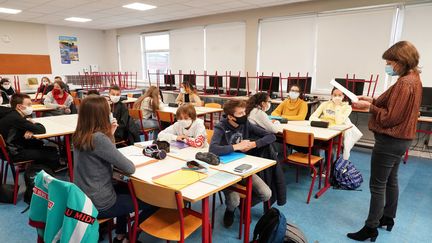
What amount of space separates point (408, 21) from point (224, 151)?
172 inches

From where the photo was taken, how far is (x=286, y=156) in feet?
10.3

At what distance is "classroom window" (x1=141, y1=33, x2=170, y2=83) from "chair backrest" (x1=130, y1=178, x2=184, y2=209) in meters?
7.22

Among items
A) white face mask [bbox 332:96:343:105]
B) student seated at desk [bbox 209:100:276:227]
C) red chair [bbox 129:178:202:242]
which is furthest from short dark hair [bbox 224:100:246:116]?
white face mask [bbox 332:96:343:105]

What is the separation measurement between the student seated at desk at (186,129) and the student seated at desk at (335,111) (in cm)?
181

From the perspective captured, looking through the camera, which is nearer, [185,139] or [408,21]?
[185,139]

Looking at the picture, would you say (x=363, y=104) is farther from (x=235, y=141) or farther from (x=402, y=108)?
(x=235, y=141)

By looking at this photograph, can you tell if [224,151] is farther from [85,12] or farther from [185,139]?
[85,12]

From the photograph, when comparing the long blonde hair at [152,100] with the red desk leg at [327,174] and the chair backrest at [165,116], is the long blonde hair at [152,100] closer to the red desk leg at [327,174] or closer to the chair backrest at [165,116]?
the chair backrest at [165,116]

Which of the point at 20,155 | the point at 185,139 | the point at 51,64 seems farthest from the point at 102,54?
the point at 185,139

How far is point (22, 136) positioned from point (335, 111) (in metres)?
3.70

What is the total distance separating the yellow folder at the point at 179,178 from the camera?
1.67m

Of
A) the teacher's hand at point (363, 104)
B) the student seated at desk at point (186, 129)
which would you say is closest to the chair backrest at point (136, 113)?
the student seated at desk at point (186, 129)

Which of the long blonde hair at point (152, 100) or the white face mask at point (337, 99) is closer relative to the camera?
the white face mask at point (337, 99)

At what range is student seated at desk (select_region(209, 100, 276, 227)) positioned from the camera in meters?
2.23
